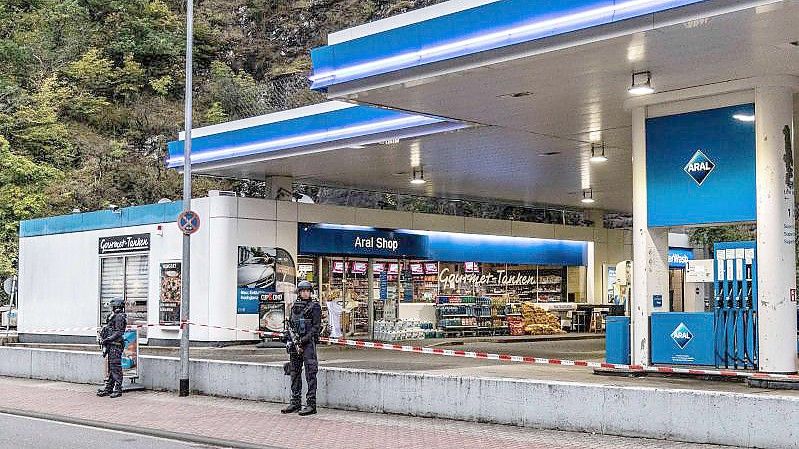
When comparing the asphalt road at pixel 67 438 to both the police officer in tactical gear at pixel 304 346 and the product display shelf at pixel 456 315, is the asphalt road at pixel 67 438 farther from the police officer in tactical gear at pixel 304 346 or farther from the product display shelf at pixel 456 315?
the product display shelf at pixel 456 315

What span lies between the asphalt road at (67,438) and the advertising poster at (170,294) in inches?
457

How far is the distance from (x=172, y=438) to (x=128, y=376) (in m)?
5.77

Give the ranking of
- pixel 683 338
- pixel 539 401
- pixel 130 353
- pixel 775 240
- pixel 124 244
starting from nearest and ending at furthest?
1. pixel 539 401
2. pixel 775 240
3. pixel 683 338
4. pixel 130 353
5. pixel 124 244

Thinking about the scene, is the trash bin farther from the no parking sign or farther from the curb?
the no parking sign

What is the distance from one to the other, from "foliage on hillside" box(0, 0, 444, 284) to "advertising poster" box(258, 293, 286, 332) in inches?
815

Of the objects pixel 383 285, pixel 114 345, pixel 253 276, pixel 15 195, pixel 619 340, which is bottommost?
pixel 114 345

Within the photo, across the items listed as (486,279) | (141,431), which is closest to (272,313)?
(486,279)

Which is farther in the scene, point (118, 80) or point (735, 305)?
point (118, 80)

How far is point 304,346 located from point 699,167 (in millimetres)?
6428

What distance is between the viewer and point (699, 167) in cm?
1534

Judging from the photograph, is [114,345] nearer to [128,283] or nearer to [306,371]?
[306,371]

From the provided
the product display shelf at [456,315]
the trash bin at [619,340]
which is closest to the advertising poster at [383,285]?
the product display shelf at [456,315]

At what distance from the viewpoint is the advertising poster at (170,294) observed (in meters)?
26.2

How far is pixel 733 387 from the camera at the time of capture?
558 inches
